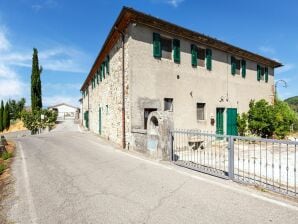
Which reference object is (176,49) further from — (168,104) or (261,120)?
(261,120)

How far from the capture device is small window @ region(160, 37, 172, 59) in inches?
460

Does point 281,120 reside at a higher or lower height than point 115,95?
lower

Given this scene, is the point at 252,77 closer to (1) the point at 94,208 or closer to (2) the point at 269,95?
(2) the point at 269,95

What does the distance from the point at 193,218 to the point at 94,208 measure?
181 cm

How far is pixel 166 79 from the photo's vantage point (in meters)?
11.7

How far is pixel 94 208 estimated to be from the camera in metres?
4.04

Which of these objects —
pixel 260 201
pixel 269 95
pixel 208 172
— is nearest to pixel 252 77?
pixel 269 95

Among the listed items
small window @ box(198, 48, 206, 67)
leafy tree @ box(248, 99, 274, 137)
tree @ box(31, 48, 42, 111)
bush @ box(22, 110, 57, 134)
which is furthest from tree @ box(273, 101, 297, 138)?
tree @ box(31, 48, 42, 111)

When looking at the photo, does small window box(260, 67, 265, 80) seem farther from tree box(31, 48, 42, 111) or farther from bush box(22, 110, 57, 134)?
tree box(31, 48, 42, 111)

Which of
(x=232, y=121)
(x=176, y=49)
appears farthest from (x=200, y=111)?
(x=176, y=49)

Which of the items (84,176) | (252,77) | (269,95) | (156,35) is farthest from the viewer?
(269,95)

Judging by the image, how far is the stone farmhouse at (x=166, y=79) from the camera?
10602mm

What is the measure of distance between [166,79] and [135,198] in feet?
26.6

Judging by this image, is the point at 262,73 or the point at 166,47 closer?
the point at 166,47
